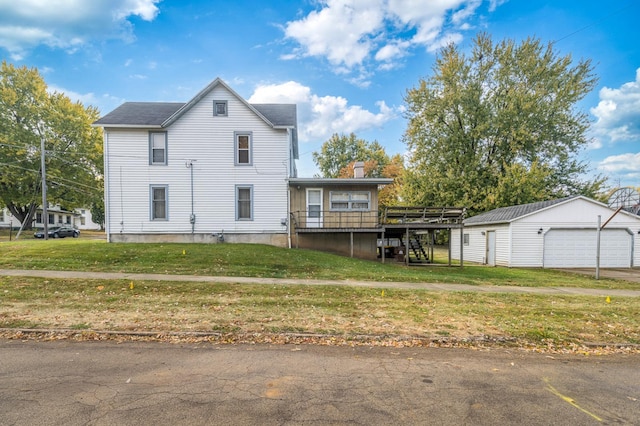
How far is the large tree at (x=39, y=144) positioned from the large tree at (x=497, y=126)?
34.9m

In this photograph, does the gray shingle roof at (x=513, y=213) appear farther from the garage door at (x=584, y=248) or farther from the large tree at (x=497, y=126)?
the large tree at (x=497, y=126)

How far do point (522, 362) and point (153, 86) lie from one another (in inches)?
932

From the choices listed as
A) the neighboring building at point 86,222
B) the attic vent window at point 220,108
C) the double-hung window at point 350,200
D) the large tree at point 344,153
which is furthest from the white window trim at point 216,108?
the neighboring building at point 86,222

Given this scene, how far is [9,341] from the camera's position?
4.98 meters

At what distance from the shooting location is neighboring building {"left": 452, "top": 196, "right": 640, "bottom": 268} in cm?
1764

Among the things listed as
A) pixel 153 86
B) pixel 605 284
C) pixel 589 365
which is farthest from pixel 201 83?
pixel 605 284

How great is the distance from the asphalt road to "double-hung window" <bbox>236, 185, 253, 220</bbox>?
41.2ft

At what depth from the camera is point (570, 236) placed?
1791 centimetres

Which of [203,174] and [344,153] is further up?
[344,153]

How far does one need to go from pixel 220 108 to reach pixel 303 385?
54.7 feet

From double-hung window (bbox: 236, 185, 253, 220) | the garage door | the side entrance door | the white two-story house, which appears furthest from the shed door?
double-hung window (bbox: 236, 185, 253, 220)

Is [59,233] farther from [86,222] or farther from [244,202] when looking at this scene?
[86,222]

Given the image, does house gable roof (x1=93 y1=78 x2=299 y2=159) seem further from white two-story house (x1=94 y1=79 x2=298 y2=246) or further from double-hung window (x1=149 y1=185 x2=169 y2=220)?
double-hung window (x1=149 y1=185 x2=169 y2=220)

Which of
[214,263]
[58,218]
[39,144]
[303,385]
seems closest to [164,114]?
[214,263]
